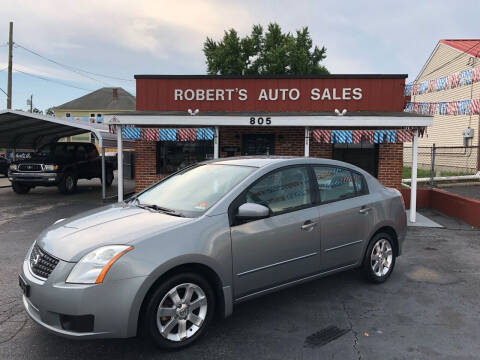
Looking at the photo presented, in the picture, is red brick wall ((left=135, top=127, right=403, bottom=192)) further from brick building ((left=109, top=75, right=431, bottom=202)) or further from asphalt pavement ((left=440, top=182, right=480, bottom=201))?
asphalt pavement ((left=440, top=182, right=480, bottom=201))

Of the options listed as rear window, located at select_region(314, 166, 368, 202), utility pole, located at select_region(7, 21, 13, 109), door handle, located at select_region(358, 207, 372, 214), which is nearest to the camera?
rear window, located at select_region(314, 166, 368, 202)

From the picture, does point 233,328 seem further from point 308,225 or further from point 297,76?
point 297,76

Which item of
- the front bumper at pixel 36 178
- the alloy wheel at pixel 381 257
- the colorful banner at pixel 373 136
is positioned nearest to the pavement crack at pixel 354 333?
the alloy wheel at pixel 381 257

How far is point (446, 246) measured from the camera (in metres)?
6.86

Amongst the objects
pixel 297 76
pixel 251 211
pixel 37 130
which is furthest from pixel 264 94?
pixel 37 130

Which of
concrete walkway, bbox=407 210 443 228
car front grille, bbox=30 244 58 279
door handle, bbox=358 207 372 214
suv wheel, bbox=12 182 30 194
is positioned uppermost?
door handle, bbox=358 207 372 214

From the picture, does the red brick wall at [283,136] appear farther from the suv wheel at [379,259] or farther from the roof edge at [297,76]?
the suv wheel at [379,259]

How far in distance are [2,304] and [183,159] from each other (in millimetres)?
7726

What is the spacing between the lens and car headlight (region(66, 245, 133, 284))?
2.80 metres

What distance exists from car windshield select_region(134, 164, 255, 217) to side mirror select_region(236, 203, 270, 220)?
11.0 inches

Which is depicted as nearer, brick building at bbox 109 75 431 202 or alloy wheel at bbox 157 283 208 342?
alloy wheel at bbox 157 283 208 342

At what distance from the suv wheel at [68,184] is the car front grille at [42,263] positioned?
11119 mm

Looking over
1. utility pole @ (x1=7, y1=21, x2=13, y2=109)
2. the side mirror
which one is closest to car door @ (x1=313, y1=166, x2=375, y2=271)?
the side mirror

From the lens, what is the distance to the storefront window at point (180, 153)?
450 inches
